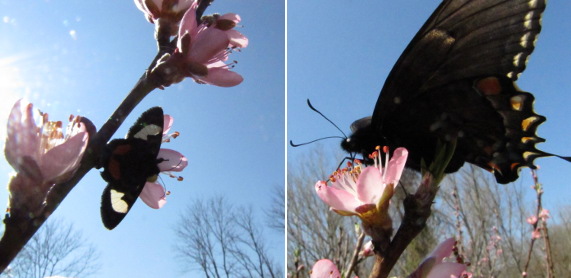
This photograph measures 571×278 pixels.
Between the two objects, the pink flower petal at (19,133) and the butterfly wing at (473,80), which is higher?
the butterfly wing at (473,80)

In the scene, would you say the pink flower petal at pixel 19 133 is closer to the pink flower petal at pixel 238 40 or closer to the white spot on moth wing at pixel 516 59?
the pink flower petal at pixel 238 40

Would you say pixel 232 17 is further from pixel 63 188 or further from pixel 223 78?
pixel 63 188

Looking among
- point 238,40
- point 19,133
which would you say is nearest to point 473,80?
point 238,40

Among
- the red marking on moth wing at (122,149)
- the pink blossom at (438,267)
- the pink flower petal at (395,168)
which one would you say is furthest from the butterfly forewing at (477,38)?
the red marking on moth wing at (122,149)

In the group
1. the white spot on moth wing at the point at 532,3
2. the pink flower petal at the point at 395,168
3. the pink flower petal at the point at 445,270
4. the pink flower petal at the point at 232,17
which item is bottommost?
the pink flower petal at the point at 445,270

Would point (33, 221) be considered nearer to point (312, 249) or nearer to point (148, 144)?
point (148, 144)

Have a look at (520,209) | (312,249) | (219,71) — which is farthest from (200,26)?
(520,209)
